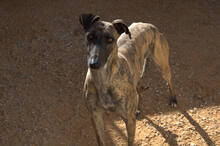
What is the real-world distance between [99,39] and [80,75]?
279 cm

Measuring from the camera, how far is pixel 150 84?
19.3 feet

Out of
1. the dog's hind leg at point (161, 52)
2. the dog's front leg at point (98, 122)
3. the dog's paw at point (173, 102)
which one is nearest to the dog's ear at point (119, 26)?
the dog's front leg at point (98, 122)

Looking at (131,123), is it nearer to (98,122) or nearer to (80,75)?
(98,122)

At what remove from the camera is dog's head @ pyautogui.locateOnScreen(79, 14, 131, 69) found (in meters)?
3.12

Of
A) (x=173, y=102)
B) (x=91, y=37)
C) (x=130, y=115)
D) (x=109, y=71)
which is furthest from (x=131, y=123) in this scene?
(x=173, y=102)

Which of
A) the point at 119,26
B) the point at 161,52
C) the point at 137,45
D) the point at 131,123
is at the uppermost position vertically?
the point at 119,26

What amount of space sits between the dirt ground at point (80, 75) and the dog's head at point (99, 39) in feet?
6.58

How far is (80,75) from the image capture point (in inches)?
236

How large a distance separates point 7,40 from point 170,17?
13.9ft

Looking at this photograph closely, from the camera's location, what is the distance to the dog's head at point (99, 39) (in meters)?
3.12

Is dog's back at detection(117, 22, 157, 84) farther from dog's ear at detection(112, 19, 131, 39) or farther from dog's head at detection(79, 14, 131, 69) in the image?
dog's head at detection(79, 14, 131, 69)

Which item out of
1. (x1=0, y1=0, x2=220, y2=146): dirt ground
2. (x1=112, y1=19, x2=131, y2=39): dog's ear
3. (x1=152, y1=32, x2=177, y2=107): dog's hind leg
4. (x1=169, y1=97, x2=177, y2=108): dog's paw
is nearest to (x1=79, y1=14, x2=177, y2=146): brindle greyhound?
(x1=112, y1=19, x2=131, y2=39): dog's ear

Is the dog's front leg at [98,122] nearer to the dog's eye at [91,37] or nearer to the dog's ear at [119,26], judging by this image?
the dog's eye at [91,37]

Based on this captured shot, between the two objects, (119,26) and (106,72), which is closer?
(106,72)
